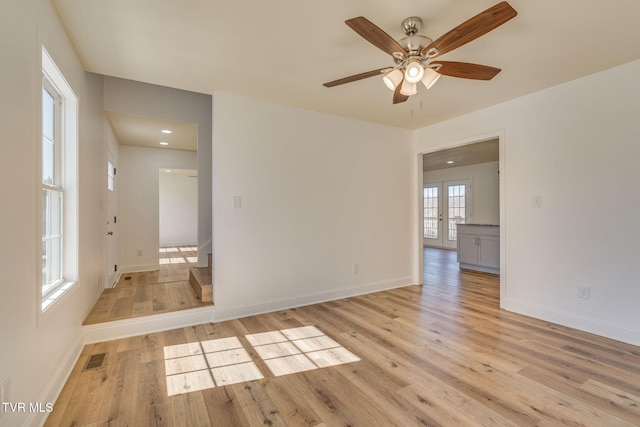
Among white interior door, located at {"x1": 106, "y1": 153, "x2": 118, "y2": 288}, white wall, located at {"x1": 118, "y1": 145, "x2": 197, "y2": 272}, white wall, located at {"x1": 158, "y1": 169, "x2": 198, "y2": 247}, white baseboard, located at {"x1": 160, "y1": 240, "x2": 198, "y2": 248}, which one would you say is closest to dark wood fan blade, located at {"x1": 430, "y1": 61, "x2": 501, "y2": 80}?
white interior door, located at {"x1": 106, "y1": 153, "x2": 118, "y2": 288}

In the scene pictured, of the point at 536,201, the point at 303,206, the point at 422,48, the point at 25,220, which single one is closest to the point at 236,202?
the point at 303,206

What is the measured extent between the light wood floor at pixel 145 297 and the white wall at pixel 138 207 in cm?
35

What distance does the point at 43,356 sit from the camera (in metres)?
1.72

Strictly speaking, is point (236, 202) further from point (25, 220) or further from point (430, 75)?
point (430, 75)

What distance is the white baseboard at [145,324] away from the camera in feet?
8.84

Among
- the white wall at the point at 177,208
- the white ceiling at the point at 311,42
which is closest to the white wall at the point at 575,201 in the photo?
the white ceiling at the point at 311,42

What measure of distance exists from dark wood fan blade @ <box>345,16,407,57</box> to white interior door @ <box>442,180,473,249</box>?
770 centimetres

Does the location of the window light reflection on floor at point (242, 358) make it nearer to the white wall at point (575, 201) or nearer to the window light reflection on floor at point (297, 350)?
the window light reflection on floor at point (297, 350)

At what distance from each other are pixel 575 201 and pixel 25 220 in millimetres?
4254

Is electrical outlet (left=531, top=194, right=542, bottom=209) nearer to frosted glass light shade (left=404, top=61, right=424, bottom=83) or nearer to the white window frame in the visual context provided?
frosted glass light shade (left=404, top=61, right=424, bottom=83)

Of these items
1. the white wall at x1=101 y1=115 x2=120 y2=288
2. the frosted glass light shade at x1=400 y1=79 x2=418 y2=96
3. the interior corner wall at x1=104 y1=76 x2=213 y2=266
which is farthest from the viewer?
the white wall at x1=101 y1=115 x2=120 y2=288

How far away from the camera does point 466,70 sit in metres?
2.14

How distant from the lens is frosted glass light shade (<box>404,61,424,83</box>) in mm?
2020

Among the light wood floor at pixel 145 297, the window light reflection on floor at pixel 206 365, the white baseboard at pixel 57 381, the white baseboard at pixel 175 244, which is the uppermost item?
the white baseboard at pixel 175 244
